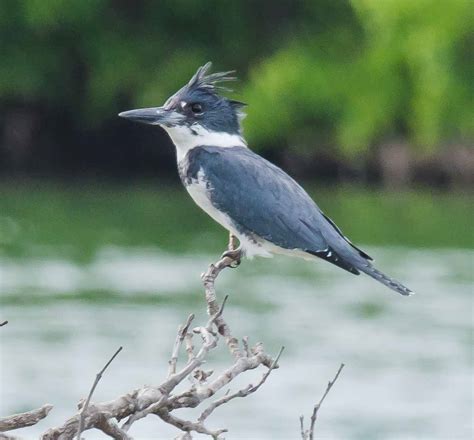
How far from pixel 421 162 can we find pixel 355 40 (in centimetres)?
472

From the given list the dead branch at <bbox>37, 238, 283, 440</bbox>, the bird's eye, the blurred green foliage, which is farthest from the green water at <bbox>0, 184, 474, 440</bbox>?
the dead branch at <bbox>37, 238, 283, 440</bbox>

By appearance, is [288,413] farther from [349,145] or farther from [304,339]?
[349,145]

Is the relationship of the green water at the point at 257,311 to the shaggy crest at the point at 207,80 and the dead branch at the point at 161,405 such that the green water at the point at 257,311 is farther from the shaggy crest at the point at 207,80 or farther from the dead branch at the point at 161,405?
the dead branch at the point at 161,405

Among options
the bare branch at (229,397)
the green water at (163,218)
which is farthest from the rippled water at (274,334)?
the bare branch at (229,397)

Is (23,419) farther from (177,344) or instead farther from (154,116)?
(154,116)

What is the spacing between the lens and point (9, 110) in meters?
40.2

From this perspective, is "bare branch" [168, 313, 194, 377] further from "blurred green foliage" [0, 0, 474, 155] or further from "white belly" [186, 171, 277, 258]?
"blurred green foliage" [0, 0, 474, 155]

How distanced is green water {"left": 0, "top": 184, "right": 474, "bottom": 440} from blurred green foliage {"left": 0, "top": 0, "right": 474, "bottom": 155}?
16.1 ft

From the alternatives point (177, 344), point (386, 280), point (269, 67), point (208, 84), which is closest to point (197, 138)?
point (208, 84)

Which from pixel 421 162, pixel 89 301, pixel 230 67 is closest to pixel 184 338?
pixel 89 301

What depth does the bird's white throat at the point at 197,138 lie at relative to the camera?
218 inches

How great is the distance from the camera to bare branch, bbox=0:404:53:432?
12.5ft

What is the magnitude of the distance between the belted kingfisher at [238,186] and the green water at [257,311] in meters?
6.39

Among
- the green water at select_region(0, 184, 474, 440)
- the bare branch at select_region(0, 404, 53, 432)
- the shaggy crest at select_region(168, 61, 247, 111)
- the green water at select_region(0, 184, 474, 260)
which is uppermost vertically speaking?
the shaggy crest at select_region(168, 61, 247, 111)
